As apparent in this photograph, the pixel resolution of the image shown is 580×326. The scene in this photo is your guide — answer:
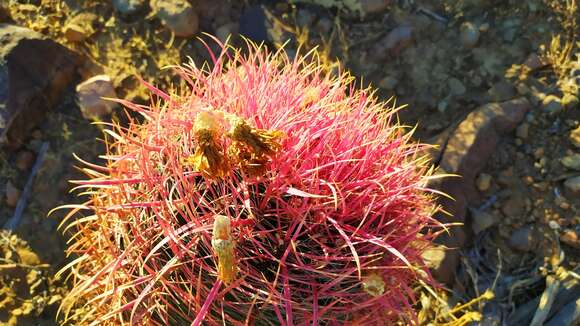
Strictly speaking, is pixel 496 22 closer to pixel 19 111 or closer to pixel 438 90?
pixel 438 90

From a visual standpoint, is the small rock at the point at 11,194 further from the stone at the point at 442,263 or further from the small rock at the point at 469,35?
the small rock at the point at 469,35

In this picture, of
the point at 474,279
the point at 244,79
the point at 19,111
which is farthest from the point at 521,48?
the point at 19,111

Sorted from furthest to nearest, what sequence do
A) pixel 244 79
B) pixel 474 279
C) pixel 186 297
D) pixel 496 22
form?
1. pixel 496 22
2. pixel 474 279
3. pixel 244 79
4. pixel 186 297

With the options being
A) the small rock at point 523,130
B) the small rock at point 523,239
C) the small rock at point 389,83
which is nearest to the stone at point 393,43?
the small rock at point 389,83

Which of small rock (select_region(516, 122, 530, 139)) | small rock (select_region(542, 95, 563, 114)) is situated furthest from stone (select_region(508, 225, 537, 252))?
small rock (select_region(542, 95, 563, 114))

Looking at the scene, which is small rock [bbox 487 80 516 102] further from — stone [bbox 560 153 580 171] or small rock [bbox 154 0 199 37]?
small rock [bbox 154 0 199 37]
